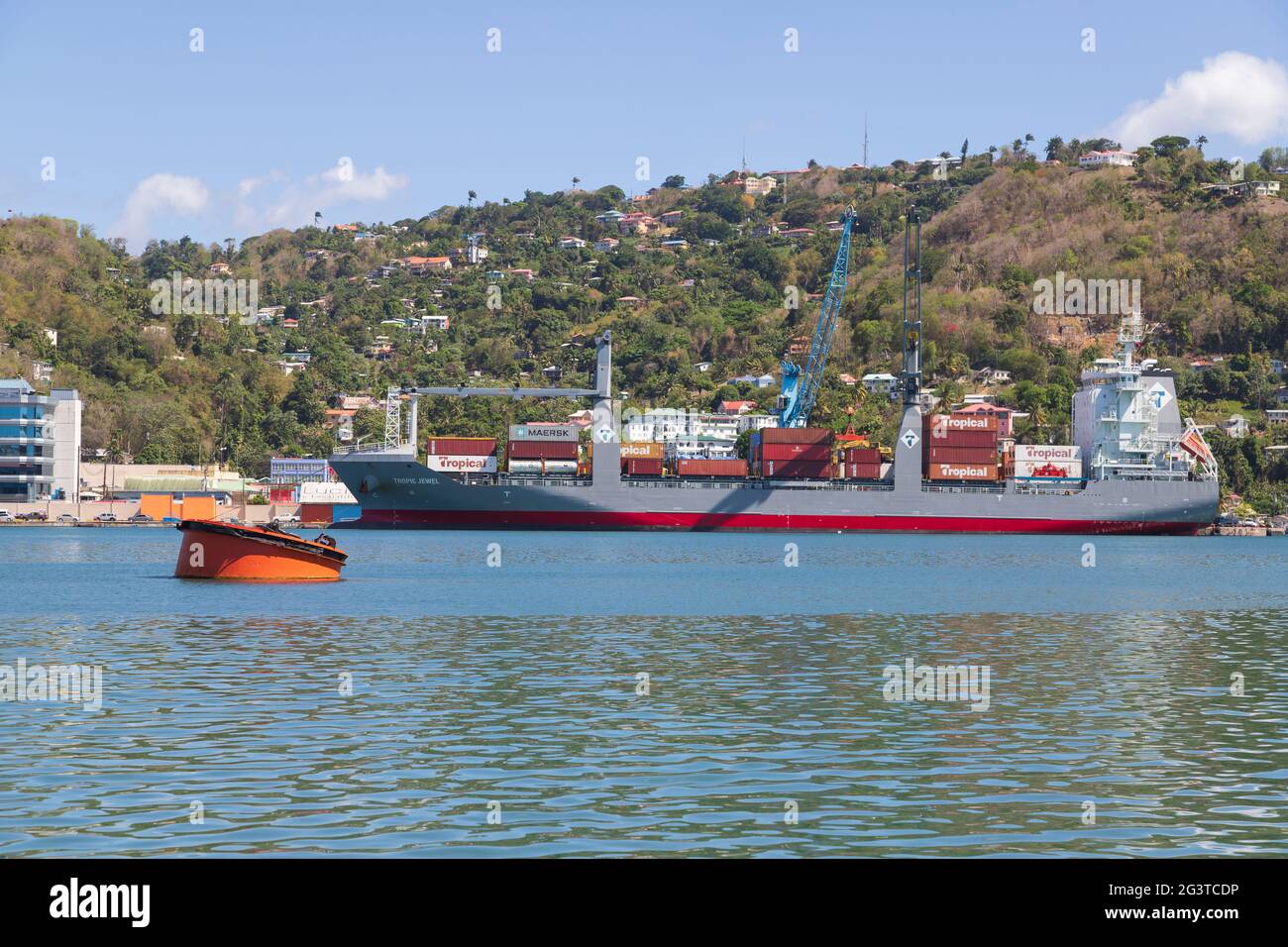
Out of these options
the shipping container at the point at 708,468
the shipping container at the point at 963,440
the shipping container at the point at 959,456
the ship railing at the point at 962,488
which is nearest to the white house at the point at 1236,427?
the shipping container at the point at 963,440

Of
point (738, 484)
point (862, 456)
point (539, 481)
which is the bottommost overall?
point (738, 484)

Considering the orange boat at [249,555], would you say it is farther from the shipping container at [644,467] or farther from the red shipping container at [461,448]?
the shipping container at [644,467]

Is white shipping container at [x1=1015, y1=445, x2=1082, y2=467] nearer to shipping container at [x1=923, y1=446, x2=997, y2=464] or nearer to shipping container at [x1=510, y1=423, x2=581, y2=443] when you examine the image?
shipping container at [x1=923, y1=446, x2=997, y2=464]

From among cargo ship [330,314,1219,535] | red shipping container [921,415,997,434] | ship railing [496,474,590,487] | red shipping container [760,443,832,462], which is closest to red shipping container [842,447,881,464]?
cargo ship [330,314,1219,535]

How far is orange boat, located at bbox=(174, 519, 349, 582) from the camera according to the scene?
45375 mm

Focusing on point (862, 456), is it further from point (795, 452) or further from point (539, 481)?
point (539, 481)

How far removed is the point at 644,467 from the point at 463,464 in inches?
515

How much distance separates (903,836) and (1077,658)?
16.2m

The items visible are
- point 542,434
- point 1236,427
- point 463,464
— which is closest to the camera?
point 463,464

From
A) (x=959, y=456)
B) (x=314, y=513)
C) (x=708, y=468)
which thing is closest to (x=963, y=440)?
(x=959, y=456)

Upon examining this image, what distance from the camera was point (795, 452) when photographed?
103m

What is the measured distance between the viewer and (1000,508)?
10412 cm

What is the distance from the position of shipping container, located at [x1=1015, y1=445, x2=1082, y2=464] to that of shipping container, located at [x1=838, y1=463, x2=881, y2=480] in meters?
11.3

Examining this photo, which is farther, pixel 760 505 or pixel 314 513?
pixel 314 513
